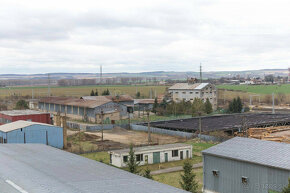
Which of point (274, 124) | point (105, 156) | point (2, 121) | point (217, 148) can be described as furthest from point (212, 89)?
point (217, 148)

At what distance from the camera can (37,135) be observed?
32.3 m

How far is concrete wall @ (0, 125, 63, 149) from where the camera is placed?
31.6 m

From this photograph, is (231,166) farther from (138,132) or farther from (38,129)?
(138,132)

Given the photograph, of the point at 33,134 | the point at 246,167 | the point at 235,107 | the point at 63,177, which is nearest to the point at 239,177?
the point at 246,167

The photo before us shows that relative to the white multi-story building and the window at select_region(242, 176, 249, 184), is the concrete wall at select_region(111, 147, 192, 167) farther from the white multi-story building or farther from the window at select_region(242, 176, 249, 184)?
the white multi-story building

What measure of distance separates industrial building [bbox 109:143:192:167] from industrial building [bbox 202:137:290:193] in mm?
8893

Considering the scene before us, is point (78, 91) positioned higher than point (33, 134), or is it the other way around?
point (33, 134)

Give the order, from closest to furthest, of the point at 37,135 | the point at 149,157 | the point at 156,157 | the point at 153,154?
the point at 149,157 < the point at 153,154 < the point at 156,157 < the point at 37,135

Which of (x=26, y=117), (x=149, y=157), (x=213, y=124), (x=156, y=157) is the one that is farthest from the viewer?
(x=213, y=124)

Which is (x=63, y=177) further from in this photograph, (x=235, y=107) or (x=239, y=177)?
(x=235, y=107)

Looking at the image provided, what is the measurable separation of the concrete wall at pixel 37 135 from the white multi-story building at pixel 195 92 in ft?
127

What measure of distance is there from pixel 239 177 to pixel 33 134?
21.0 meters

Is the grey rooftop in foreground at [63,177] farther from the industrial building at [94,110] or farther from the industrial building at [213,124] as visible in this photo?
the industrial building at [94,110]

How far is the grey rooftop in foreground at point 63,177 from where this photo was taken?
480 inches
